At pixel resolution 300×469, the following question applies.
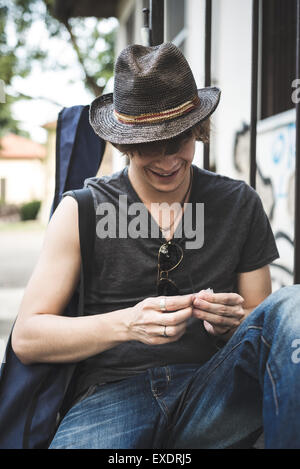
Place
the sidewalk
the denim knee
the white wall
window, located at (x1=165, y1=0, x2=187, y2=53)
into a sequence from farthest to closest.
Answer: window, located at (x1=165, y1=0, x2=187, y2=53)
the sidewalk
the white wall
the denim knee

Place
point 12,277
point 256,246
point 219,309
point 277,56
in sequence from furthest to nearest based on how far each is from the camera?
A: point 12,277
point 277,56
point 256,246
point 219,309

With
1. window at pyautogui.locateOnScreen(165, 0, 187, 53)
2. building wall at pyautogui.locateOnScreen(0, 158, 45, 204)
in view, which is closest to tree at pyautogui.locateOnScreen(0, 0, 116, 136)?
window at pyautogui.locateOnScreen(165, 0, 187, 53)

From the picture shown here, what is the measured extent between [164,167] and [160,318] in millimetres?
510

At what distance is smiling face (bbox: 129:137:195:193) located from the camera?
172 cm

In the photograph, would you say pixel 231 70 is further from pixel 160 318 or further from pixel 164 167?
pixel 160 318

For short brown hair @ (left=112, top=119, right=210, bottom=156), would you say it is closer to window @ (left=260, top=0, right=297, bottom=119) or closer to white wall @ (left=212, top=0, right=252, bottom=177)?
window @ (left=260, top=0, right=297, bottom=119)

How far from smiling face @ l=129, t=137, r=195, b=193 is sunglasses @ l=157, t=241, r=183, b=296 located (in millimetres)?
189

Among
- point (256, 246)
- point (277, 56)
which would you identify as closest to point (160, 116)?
point (256, 246)

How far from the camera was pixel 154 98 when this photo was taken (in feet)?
5.50

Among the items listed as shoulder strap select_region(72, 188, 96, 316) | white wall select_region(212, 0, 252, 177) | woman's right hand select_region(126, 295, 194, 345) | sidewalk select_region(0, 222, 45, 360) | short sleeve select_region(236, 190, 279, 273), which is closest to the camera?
woman's right hand select_region(126, 295, 194, 345)

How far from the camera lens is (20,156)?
50.5 m

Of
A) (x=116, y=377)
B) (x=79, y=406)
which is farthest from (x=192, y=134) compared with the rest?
(x=79, y=406)

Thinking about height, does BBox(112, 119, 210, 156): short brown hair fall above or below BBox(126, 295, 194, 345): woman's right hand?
above

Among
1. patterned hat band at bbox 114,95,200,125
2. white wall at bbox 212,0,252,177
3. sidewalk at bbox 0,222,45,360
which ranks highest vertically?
white wall at bbox 212,0,252,177
